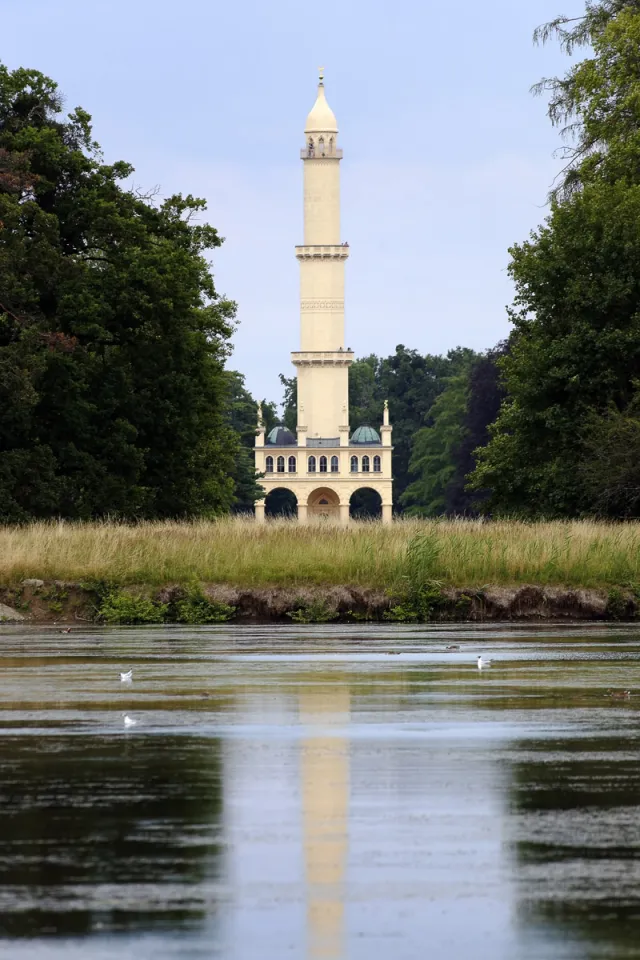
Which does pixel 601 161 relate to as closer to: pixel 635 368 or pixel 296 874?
pixel 635 368

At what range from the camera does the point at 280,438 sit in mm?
176750

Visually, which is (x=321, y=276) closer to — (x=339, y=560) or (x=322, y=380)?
(x=322, y=380)

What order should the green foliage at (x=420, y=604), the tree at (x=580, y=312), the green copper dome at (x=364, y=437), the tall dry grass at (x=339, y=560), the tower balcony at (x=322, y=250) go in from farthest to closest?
1. the green copper dome at (x=364, y=437)
2. the tower balcony at (x=322, y=250)
3. the tree at (x=580, y=312)
4. the tall dry grass at (x=339, y=560)
5. the green foliage at (x=420, y=604)

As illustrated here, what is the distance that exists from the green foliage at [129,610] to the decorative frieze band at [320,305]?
474ft

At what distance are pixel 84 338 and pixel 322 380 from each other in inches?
4808

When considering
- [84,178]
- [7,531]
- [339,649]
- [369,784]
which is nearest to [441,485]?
[84,178]

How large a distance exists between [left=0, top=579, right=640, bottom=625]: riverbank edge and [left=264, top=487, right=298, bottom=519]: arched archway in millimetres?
154050

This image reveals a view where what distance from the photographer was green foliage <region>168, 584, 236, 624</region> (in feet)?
92.5

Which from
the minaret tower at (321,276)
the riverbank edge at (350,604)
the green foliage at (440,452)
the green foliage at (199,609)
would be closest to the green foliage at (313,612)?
the riverbank edge at (350,604)

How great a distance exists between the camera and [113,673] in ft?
55.3

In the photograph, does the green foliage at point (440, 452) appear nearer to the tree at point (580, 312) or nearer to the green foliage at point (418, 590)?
the tree at point (580, 312)

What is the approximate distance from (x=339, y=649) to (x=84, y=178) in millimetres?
38677

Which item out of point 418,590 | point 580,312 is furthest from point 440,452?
point 418,590

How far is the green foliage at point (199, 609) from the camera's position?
28.2 metres
